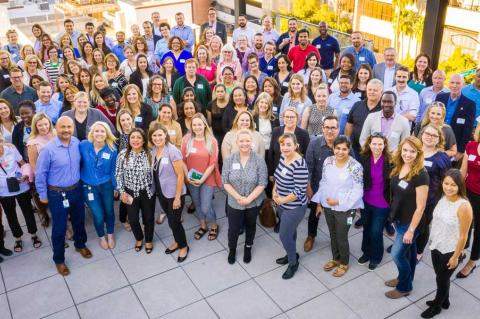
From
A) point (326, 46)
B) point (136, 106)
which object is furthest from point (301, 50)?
point (136, 106)

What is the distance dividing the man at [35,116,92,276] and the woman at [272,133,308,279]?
2.10m

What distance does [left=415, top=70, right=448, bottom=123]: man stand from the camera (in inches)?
221

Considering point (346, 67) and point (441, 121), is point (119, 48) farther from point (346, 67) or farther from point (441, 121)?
point (441, 121)

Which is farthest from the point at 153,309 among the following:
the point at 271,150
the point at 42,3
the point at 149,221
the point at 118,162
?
the point at 42,3

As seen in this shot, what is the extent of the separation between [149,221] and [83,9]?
19844 millimetres

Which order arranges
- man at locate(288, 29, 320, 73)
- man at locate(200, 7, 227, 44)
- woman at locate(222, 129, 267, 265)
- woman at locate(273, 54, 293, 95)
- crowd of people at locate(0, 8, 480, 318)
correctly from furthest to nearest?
man at locate(200, 7, 227, 44) < man at locate(288, 29, 320, 73) < woman at locate(273, 54, 293, 95) < woman at locate(222, 129, 267, 265) < crowd of people at locate(0, 8, 480, 318)

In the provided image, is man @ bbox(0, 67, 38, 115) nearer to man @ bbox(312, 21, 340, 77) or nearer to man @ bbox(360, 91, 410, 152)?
man @ bbox(360, 91, 410, 152)

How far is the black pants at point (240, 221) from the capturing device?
14.5 ft

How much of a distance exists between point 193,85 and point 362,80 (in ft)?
8.08

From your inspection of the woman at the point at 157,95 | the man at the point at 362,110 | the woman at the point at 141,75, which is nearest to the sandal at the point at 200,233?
the woman at the point at 157,95

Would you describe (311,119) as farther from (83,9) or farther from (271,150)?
(83,9)

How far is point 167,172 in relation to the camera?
175 inches

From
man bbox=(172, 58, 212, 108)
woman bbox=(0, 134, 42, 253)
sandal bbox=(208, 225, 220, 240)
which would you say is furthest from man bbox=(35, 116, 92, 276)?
man bbox=(172, 58, 212, 108)

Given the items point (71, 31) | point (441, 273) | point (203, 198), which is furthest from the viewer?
point (71, 31)
